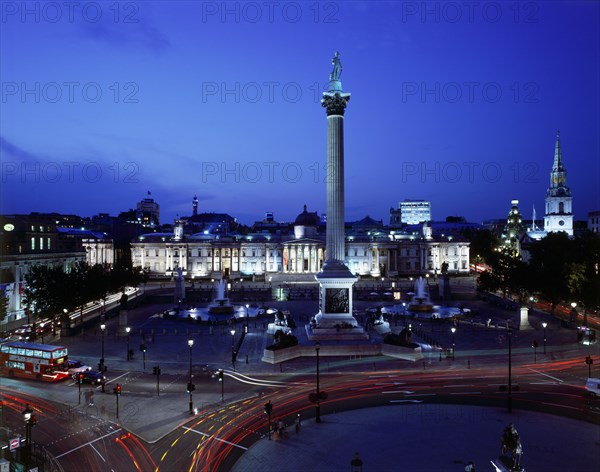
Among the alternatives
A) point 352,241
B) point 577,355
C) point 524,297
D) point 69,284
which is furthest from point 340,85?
point 352,241

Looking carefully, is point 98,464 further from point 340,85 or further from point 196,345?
point 340,85

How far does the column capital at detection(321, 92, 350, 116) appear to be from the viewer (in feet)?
157

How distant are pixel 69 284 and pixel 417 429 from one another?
147ft

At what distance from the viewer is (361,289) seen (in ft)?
290

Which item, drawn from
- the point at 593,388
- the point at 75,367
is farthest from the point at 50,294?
the point at 593,388

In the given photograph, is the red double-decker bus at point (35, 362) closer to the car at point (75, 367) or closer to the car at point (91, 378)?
the car at point (75, 367)

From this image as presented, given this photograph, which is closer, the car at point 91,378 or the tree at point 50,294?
the car at point 91,378

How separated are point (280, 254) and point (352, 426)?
10220 centimetres

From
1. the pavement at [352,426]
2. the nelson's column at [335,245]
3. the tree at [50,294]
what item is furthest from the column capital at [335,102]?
the tree at [50,294]

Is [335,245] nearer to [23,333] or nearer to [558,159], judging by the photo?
[23,333]

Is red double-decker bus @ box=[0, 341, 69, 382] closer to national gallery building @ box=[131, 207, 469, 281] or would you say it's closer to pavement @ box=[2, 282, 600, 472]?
pavement @ box=[2, 282, 600, 472]

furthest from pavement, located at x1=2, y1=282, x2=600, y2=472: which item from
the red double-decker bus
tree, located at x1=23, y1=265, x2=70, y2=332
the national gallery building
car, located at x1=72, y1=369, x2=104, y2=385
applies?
the national gallery building

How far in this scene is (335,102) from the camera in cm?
4791

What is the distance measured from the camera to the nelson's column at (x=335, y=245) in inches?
1822
